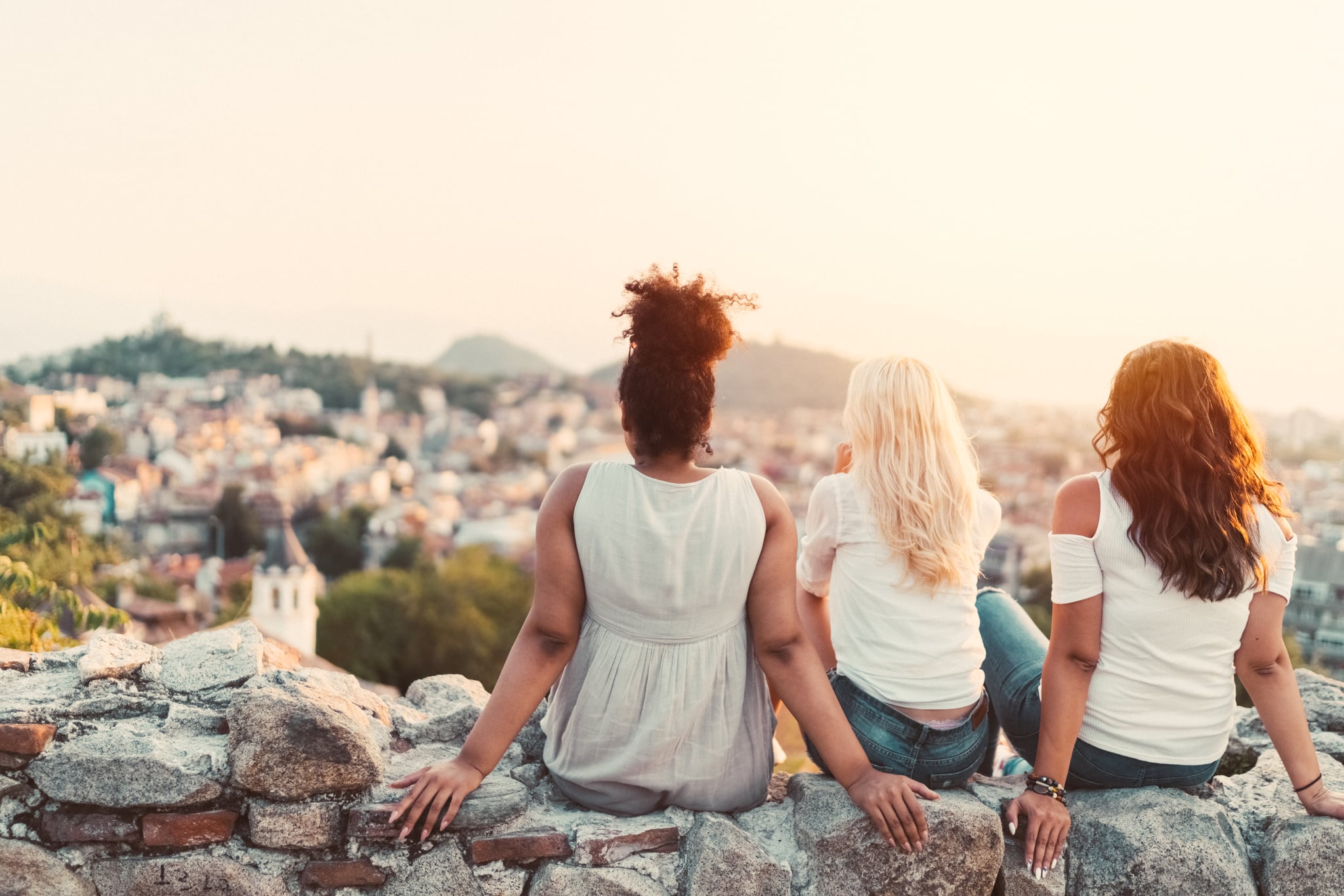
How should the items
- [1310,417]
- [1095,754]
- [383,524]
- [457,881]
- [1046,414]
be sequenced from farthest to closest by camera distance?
1. [1046,414]
2. [1310,417]
3. [383,524]
4. [1095,754]
5. [457,881]

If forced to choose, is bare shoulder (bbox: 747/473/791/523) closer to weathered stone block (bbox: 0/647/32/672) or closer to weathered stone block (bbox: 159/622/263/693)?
weathered stone block (bbox: 159/622/263/693)

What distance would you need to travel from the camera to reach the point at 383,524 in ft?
153

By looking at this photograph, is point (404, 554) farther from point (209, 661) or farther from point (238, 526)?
point (209, 661)

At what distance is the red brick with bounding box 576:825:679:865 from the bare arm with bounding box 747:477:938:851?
0.31 metres

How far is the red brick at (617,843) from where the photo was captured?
1.67 m

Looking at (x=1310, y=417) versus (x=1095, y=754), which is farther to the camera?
(x=1310, y=417)

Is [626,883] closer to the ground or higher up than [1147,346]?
closer to the ground

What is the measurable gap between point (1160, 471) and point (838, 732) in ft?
2.46

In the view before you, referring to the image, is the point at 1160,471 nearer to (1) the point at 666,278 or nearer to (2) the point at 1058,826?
(2) the point at 1058,826

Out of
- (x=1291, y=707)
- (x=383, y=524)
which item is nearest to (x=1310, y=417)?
(x=383, y=524)

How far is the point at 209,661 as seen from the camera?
1.96 m

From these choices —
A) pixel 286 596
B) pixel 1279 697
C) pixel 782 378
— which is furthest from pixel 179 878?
pixel 782 378

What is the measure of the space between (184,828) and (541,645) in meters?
0.66

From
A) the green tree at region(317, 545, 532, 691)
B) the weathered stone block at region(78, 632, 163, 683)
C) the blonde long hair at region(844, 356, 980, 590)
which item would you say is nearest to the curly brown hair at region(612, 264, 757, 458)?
the blonde long hair at region(844, 356, 980, 590)
